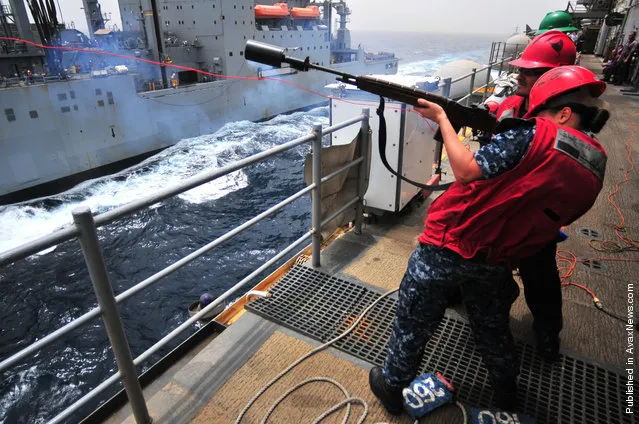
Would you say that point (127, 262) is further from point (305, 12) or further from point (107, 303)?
point (305, 12)

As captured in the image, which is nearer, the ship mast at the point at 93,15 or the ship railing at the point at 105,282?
→ the ship railing at the point at 105,282

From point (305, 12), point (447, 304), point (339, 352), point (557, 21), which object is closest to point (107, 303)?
point (339, 352)

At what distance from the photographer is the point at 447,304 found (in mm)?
1735

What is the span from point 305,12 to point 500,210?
30269 millimetres

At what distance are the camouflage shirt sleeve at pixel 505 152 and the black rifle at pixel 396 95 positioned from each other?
1.76ft

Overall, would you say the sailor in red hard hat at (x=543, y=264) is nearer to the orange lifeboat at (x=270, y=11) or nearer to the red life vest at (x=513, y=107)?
the red life vest at (x=513, y=107)

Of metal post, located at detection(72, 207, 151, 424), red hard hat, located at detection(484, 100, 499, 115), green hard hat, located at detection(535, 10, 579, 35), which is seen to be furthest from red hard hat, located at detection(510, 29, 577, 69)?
metal post, located at detection(72, 207, 151, 424)

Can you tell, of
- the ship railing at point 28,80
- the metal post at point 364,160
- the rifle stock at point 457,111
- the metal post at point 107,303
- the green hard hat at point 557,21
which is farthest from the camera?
the ship railing at point 28,80

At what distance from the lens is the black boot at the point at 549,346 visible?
7.70 feet

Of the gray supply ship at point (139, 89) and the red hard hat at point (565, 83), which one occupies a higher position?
the red hard hat at point (565, 83)

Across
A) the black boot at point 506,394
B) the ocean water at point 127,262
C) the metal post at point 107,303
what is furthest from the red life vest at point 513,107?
the ocean water at point 127,262

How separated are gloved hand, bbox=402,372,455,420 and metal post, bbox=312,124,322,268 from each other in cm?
144

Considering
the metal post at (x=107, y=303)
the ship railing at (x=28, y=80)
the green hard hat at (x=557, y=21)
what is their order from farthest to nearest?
the ship railing at (x=28, y=80), the green hard hat at (x=557, y=21), the metal post at (x=107, y=303)

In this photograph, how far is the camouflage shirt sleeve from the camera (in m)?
1.35
